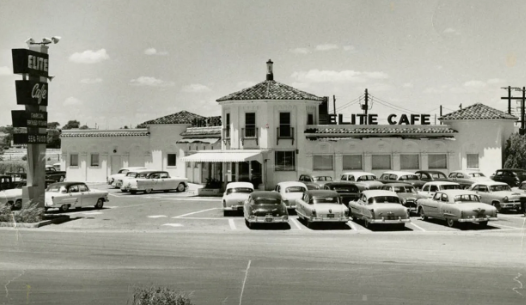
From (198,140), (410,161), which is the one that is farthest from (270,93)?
(410,161)

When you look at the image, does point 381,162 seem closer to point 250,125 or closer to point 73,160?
point 250,125

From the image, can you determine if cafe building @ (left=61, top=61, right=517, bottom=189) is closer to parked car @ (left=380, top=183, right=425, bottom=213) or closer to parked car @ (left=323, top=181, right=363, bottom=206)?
parked car @ (left=323, top=181, right=363, bottom=206)

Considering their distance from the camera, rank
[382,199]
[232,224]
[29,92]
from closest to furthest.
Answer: [382,199] → [232,224] → [29,92]

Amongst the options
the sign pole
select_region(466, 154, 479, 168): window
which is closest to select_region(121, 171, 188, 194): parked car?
the sign pole

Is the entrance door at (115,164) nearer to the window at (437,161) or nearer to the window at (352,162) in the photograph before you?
the window at (352,162)

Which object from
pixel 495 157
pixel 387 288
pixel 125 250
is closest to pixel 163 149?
pixel 495 157

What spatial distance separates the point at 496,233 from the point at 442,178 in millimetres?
15597

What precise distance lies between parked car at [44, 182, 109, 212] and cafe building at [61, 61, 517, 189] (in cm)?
973

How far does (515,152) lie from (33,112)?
3469 cm

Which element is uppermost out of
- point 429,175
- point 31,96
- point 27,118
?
point 31,96

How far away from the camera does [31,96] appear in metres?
24.5

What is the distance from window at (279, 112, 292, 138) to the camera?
129 ft

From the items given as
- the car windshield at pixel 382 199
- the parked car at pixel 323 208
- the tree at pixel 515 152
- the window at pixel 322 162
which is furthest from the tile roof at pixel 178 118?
the car windshield at pixel 382 199

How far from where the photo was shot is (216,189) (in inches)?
1485
